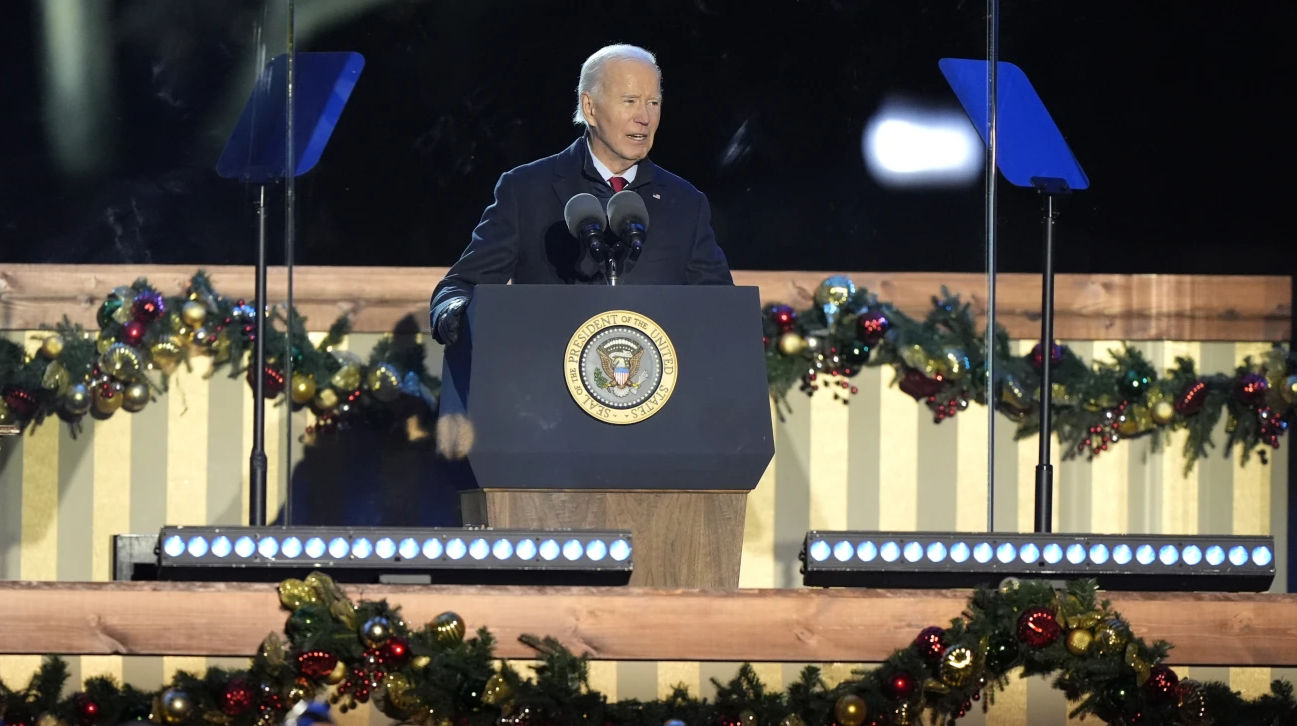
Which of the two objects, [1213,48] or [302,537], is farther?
[1213,48]

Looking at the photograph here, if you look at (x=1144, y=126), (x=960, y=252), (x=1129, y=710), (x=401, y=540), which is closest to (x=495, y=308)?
(x=401, y=540)

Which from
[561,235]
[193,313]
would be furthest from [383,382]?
[561,235]

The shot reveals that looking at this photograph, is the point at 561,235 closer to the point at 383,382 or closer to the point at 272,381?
the point at 383,382

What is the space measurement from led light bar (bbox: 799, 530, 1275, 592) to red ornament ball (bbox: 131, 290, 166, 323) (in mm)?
2274

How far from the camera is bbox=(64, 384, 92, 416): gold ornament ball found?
4309 millimetres

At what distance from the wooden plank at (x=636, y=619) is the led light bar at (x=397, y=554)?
0.06m

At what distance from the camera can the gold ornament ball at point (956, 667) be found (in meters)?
2.42

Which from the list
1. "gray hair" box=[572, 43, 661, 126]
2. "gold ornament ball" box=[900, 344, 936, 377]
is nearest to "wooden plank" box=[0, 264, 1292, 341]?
"gold ornament ball" box=[900, 344, 936, 377]

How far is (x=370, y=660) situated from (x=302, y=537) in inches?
8.8

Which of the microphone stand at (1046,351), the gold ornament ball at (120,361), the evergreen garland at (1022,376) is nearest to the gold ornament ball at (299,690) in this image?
the microphone stand at (1046,351)

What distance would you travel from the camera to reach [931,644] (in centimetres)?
244

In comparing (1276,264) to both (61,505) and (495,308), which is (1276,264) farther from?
(61,505)

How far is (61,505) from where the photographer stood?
4.44m

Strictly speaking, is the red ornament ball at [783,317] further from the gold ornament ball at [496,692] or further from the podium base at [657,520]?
the gold ornament ball at [496,692]
